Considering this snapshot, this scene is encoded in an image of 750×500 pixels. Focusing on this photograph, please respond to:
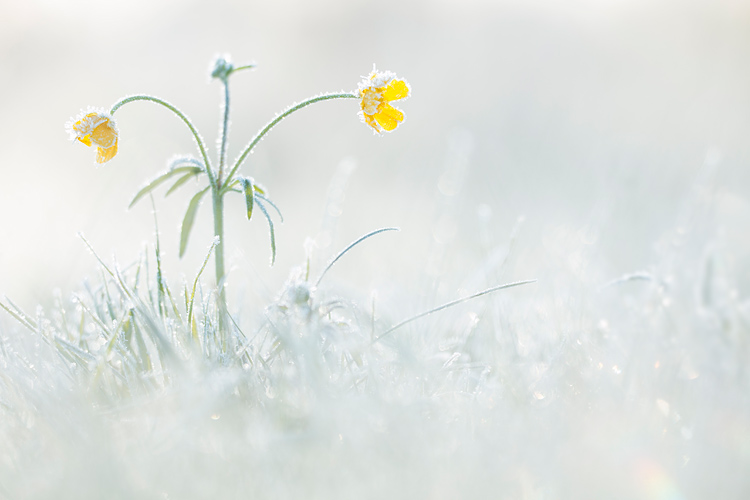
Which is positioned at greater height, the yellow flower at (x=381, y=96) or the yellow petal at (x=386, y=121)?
the yellow flower at (x=381, y=96)

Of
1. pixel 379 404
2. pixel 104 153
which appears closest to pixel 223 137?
pixel 104 153

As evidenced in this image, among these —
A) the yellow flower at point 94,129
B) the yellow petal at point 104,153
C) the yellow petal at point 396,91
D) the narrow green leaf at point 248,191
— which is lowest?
the narrow green leaf at point 248,191

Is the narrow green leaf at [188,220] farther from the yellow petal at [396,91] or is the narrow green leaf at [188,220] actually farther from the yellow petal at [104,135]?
the yellow petal at [396,91]

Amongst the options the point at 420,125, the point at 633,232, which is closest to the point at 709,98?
the point at 420,125

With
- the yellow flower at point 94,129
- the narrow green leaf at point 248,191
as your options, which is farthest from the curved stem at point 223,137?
the yellow flower at point 94,129

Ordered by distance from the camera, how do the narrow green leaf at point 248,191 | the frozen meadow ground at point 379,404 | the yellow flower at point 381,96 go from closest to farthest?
the frozen meadow ground at point 379,404, the narrow green leaf at point 248,191, the yellow flower at point 381,96

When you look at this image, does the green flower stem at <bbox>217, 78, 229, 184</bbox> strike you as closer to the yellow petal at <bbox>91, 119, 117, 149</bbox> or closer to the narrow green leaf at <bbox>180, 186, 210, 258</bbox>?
the narrow green leaf at <bbox>180, 186, 210, 258</bbox>

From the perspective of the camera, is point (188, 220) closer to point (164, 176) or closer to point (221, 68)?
point (164, 176)

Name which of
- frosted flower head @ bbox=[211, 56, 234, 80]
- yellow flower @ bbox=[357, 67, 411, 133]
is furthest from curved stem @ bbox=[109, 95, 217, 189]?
yellow flower @ bbox=[357, 67, 411, 133]
